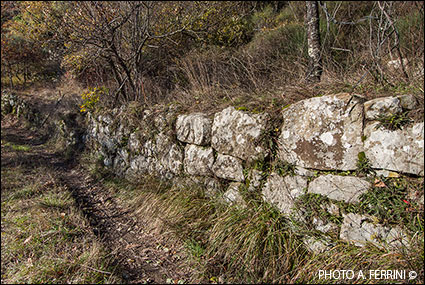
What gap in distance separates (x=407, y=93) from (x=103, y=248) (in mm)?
3768

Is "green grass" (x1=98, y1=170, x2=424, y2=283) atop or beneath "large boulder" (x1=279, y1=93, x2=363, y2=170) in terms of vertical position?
beneath

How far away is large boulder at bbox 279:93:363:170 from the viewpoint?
2332mm

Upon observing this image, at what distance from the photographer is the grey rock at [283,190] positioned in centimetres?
263

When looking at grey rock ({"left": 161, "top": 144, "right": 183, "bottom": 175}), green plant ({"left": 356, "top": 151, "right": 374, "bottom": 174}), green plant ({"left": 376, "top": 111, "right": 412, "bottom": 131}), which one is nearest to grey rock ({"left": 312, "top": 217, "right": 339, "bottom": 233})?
green plant ({"left": 356, "top": 151, "right": 374, "bottom": 174})

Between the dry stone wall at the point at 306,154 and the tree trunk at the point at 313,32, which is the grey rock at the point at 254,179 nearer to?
the dry stone wall at the point at 306,154

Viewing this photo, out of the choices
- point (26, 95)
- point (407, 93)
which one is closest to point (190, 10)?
point (407, 93)

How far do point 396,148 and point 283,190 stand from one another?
115 cm

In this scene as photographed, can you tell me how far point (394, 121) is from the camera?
2.10m

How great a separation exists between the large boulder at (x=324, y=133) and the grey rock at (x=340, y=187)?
0.11 metres

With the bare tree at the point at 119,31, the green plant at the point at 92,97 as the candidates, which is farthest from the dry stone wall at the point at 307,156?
the green plant at the point at 92,97

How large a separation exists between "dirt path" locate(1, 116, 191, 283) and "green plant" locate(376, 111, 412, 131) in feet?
8.34

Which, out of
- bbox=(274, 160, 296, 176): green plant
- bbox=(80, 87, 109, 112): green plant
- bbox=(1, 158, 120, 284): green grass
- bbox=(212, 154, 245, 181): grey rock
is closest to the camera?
bbox=(1, 158, 120, 284): green grass

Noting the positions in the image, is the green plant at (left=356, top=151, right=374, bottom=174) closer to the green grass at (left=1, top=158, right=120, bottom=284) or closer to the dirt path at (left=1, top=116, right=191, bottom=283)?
the dirt path at (left=1, top=116, right=191, bottom=283)

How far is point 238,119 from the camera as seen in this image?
313 centimetres
